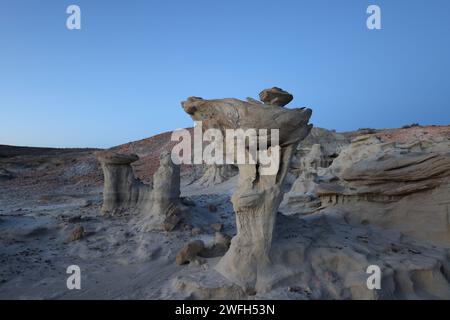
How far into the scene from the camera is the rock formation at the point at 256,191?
6086 millimetres

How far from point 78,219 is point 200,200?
5373 millimetres

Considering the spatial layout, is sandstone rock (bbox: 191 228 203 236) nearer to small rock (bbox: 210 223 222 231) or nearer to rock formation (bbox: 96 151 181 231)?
rock formation (bbox: 96 151 181 231)

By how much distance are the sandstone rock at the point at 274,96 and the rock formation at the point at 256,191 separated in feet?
5.07

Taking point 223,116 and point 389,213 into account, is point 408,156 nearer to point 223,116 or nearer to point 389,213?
point 389,213

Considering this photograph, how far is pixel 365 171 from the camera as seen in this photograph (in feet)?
28.2

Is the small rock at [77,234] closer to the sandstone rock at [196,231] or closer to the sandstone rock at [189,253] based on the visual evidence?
the sandstone rock at [196,231]

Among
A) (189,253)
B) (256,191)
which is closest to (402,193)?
(256,191)

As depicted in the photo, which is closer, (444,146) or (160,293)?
(160,293)

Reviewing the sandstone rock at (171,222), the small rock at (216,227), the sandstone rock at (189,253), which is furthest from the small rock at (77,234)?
the small rock at (216,227)

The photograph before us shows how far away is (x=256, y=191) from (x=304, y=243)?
4.54 ft

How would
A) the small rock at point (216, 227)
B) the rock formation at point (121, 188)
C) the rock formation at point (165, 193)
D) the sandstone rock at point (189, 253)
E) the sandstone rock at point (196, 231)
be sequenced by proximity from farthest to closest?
the rock formation at point (121, 188) < the small rock at point (216, 227) < the rock formation at point (165, 193) < the sandstone rock at point (196, 231) < the sandstone rock at point (189, 253)

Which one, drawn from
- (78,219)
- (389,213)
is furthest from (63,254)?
(389,213)

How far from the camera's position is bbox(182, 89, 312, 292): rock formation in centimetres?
609
